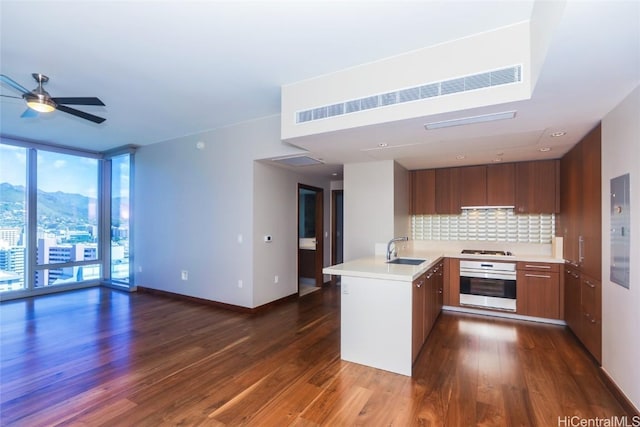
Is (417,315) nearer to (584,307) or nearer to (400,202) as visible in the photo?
(584,307)

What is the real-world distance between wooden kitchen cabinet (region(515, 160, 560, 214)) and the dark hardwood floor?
5.40 ft

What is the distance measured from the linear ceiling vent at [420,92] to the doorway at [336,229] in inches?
149

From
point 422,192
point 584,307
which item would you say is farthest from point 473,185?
point 584,307

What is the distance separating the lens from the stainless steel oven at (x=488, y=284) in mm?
4164

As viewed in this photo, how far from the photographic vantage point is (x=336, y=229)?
22.7ft

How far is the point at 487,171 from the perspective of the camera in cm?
461

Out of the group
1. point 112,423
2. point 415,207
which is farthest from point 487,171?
point 112,423

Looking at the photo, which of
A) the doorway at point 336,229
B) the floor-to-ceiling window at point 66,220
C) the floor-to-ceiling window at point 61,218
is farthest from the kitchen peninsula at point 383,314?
the floor-to-ceiling window at point 66,220

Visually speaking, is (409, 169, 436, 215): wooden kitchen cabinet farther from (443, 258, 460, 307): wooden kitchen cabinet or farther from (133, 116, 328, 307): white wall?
(133, 116, 328, 307): white wall

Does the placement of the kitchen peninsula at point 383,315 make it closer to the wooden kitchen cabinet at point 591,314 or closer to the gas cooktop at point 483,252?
the wooden kitchen cabinet at point 591,314

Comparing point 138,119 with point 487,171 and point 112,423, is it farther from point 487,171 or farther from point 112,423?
point 487,171

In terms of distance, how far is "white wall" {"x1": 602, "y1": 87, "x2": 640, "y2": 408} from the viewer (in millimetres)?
2072

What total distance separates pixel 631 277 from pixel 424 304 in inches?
64.7

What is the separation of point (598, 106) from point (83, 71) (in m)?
4.64
